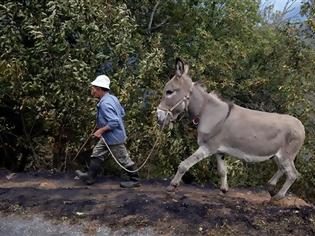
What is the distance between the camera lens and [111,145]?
28.0 ft

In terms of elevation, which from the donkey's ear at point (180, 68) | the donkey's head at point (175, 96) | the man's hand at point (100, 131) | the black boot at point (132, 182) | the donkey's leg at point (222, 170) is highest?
the donkey's ear at point (180, 68)

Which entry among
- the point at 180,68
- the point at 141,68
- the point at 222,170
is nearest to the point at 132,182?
the point at 222,170

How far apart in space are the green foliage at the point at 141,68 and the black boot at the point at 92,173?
1.57 m

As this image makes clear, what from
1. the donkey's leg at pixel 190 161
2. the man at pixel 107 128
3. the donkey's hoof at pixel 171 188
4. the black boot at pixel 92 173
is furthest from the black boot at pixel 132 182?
the donkey's leg at pixel 190 161

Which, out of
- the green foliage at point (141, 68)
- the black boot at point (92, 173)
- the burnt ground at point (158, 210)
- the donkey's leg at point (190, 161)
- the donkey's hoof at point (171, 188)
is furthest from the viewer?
the green foliage at point (141, 68)

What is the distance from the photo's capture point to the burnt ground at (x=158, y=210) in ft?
22.8

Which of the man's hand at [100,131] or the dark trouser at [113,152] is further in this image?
the dark trouser at [113,152]

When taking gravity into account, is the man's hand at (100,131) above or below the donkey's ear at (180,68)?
below

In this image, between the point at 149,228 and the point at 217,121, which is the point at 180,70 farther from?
the point at 149,228

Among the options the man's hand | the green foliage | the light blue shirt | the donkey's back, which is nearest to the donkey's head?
the light blue shirt

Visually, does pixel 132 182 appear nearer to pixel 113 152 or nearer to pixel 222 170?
pixel 113 152

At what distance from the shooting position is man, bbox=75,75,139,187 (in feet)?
27.2

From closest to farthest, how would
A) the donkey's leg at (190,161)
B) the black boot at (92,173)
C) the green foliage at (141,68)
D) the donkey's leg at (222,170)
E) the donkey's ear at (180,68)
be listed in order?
the donkey's leg at (190,161)
the donkey's ear at (180,68)
the donkey's leg at (222,170)
the black boot at (92,173)
the green foliage at (141,68)

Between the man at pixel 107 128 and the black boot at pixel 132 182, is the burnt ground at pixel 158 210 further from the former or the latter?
the man at pixel 107 128
